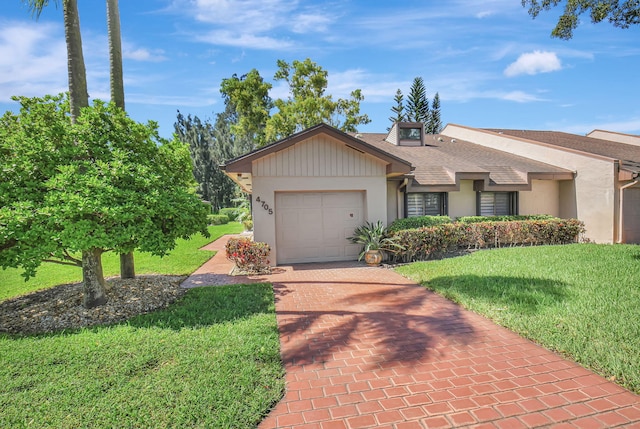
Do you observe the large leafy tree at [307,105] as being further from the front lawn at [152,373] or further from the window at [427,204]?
the front lawn at [152,373]

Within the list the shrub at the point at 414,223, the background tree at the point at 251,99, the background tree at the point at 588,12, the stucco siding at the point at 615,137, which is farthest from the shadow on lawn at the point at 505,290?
the background tree at the point at 251,99

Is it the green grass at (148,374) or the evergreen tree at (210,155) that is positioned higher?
the evergreen tree at (210,155)

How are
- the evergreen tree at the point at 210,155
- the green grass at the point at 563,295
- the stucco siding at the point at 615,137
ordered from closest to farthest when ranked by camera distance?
the green grass at the point at 563,295 → the stucco siding at the point at 615,137 → the evergreen tree at the point at 210,155

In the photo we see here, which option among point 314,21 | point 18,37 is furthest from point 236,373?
point 314,21

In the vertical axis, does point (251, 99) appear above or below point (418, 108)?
below

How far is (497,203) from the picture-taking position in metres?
14.1

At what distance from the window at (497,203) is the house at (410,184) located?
0.04m

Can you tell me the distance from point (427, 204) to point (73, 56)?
12.1 m

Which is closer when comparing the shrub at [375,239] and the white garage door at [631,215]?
the shrub at [375,239]

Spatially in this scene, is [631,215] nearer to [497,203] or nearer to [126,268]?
[497,203]

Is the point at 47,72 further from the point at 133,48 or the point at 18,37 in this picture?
the point at 133,48

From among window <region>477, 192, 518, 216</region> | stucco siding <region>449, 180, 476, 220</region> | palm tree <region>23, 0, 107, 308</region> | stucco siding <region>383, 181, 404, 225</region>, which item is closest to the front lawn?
palm tree <region>23, 0, 107, 308</region>

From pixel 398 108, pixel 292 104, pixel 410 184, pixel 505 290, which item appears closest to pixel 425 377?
pixel 505 290

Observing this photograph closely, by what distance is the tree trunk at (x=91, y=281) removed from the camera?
20.0 ft
